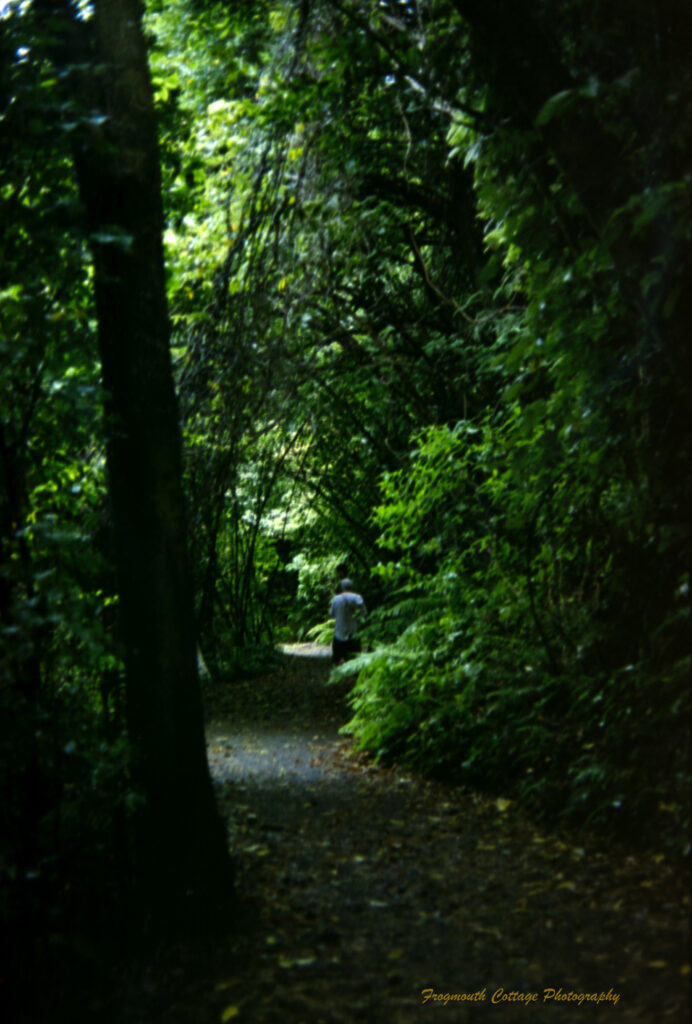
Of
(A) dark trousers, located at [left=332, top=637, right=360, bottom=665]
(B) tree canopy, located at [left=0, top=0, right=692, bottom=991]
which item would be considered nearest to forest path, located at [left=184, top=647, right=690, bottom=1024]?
(B) tree canopy, located at [left=0, top=0, right=692, bottom=991]

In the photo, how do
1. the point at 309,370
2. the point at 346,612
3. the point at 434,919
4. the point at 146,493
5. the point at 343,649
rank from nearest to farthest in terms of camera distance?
1. the point at 434,919
2. the point at 146,493
3. the point at 309,370
4. the point at 346,612
5. the point at 343,649

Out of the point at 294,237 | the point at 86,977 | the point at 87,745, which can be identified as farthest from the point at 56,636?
the point at 294,237

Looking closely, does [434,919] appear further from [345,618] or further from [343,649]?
[343,649]

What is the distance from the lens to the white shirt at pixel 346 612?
1534 centimetres

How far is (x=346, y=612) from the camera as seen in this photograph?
50.7 ft

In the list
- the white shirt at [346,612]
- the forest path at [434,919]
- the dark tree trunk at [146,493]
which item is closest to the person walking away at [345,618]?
the white shirt at [346,612]

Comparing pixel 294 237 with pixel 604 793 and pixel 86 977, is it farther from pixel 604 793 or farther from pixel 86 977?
pixel 86 977

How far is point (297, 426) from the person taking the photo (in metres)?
14.0

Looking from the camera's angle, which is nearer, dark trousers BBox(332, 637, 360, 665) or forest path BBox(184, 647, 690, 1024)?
forest path BBox(184, 647, 690, 1024)

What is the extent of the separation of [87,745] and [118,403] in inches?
70.6

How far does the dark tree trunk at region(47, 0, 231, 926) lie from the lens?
4.80 metres

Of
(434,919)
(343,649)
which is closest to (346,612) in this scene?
(343,649)

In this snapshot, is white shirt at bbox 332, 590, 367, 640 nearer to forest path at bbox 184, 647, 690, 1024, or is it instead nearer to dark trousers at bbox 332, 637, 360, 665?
dark trousers at bbox 332, 637, 360, 665

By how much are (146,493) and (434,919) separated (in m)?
2.70
